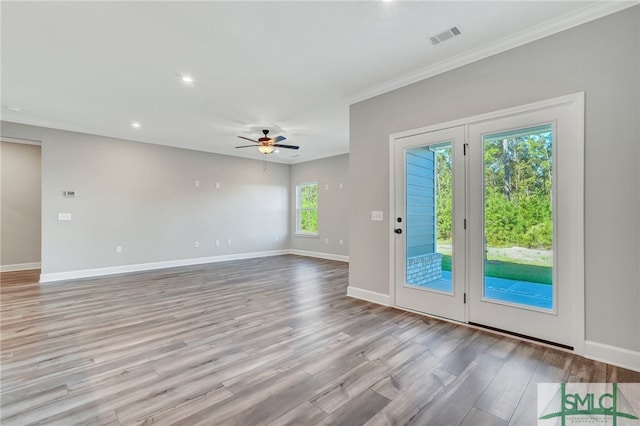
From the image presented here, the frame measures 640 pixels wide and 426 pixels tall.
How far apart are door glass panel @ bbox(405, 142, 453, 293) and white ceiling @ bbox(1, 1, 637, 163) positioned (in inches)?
39.1

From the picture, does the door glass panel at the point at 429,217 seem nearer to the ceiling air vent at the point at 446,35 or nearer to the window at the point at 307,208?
the ceiling air vent at the point at 446,35

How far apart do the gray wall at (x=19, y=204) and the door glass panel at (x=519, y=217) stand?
903 cm

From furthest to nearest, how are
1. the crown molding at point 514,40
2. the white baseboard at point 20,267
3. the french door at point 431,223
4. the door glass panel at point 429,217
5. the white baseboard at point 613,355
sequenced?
the white baseboard at point 20,267, the door glass panel at point 429,217, the french door at point 431,223, the crown molding at point 514,40, the white baseboard at point 613,355

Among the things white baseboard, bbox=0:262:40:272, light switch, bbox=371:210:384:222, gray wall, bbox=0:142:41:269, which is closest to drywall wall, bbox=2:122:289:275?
gray wall, bbox=0:142:41:269

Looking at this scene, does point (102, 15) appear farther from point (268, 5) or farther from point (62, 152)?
point (62, 152)

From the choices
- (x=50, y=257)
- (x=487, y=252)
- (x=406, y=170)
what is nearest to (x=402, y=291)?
(x=487, y=252)

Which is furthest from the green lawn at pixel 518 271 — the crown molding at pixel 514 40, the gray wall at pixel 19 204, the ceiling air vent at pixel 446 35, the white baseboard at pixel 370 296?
the gray wall at pixel 19 204

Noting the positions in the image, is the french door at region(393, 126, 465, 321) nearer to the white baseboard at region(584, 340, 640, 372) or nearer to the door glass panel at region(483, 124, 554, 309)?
the door glass panel at region(483, 124, 554, 309)

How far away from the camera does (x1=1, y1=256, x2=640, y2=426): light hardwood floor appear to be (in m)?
1.75

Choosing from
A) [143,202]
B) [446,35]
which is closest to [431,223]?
[446,35]

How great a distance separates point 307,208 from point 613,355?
284 inches

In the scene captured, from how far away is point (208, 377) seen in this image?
2125 mm

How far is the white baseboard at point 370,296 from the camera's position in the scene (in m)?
3.79

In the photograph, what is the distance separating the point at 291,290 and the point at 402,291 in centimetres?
181
